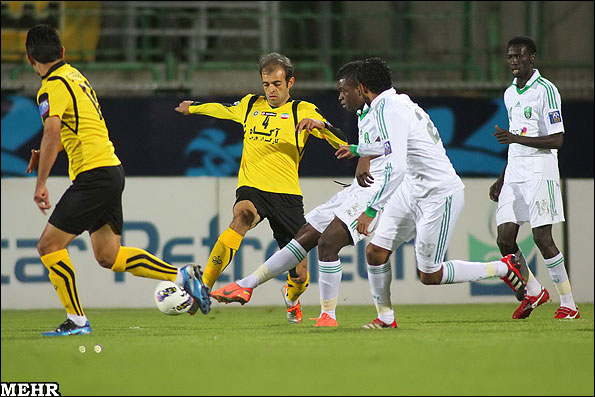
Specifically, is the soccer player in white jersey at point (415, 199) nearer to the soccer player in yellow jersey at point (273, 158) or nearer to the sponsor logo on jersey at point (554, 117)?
the soccer player in yellow jersey at point (273, 158)

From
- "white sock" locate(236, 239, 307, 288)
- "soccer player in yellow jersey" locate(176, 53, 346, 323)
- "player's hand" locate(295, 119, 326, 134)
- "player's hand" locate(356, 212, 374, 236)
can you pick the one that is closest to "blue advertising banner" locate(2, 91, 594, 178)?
"soccer player in yellow jersey" locate(176, 53, 346, 323)

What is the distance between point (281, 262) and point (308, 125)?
1.12 metres

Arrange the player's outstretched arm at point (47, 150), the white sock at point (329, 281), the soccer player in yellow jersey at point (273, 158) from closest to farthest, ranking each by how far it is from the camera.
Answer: the player's outstretched arm at point (47, 150) → the white sock at point (329, 281) → the soccer player in yellow jersey at point (273, 158)

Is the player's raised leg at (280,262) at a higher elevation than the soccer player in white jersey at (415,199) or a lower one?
lower

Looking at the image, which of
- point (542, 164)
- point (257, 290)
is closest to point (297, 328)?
point (542, 164)

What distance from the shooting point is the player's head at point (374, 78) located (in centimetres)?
660

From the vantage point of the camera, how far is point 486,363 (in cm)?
484

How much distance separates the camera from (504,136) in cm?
769

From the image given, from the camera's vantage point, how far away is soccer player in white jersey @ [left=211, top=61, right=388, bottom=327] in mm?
7074

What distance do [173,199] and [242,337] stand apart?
5.33 meters

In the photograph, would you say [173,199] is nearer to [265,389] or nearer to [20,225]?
[20,225]

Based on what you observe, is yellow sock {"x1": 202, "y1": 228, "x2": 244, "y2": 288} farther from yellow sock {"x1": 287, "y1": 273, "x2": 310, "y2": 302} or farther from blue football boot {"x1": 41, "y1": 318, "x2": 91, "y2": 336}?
blue football boot {"x1": 41, "y1": 318, "x2": 91, "y2": 336}

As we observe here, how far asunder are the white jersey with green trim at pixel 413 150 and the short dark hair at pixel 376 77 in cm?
6

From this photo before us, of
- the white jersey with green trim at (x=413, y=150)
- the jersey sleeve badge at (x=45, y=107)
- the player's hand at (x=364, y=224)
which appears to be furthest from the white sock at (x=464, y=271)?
the jersey sleeve badge at (x=45, y=107)
